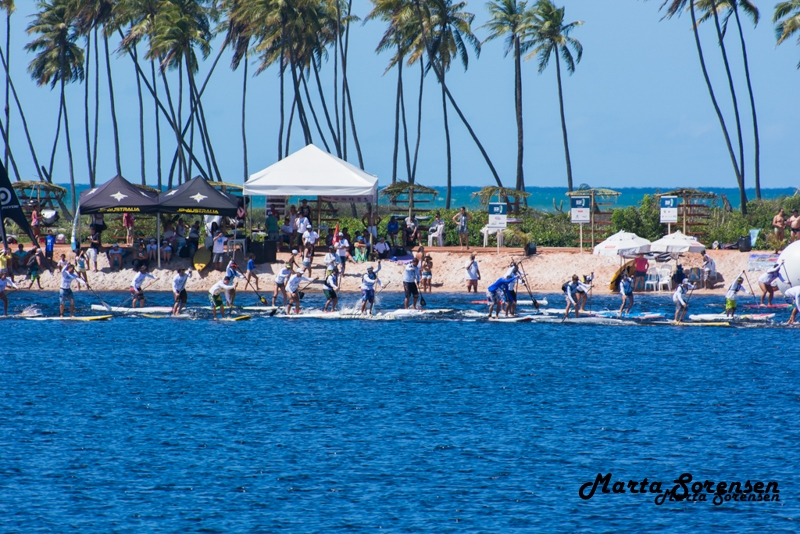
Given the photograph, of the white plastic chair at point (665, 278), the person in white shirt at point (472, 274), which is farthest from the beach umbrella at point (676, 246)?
the person in white shirt at point (472, 274)

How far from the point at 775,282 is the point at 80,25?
5148 cm

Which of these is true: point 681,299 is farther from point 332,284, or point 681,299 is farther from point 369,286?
point 332,284

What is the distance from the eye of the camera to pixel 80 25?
237 ft

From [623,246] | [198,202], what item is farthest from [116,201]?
[623,246]

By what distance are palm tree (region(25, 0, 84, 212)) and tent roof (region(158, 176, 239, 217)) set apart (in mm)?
31859

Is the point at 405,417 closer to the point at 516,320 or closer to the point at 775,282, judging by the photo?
the point at 516,320

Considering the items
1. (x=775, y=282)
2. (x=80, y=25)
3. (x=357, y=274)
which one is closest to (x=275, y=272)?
(x=357, y=274)

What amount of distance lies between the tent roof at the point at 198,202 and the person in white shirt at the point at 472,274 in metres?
10.1

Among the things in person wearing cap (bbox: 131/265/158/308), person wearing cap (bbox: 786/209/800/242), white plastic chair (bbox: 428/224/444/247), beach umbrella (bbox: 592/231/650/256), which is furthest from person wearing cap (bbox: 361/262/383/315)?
person wearing cap (bbox: 786/209/800/242)

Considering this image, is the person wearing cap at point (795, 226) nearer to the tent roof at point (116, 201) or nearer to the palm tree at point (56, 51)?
the tent roof at point (116, 201)

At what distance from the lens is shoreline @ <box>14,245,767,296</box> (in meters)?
46.3

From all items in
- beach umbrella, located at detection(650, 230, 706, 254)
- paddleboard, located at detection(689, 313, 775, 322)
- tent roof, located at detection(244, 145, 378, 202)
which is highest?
tent roof, located at detection(244, 145, 378, 202)

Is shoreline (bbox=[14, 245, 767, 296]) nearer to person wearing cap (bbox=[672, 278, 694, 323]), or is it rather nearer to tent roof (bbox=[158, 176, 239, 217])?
tent roof (bbox=[158, 176, 239, 217])

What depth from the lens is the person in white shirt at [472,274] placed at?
43.9 metres
